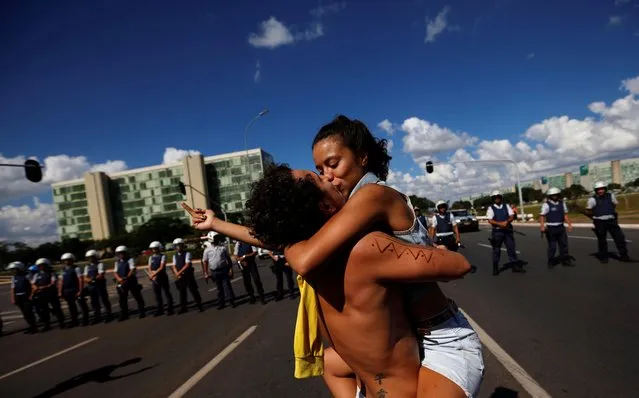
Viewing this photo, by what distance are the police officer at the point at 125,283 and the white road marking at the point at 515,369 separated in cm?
848

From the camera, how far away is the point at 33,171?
14.0 meters

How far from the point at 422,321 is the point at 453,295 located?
251 inches

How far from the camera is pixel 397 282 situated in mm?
1272

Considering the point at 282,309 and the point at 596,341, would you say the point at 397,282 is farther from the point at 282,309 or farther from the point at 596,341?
the point at 282,309

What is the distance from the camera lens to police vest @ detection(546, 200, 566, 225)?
8797mm

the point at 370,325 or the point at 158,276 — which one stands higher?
the point at 370,325

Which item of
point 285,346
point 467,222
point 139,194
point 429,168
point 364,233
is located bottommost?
point 467,222

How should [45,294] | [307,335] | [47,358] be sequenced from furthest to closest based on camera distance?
[45,294], [47,358], [307,335]

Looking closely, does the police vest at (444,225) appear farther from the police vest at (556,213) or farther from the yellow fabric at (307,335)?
the yellow fabric at (307,335)

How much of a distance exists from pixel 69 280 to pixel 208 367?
800 centimetres

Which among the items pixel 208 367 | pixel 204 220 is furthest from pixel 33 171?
pixel 204 220

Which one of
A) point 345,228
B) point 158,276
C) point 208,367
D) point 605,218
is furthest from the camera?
point 158,276

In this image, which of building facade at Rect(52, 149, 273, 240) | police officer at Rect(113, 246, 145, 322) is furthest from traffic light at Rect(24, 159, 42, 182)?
building facade at Rect(52, 149, 273, 240)

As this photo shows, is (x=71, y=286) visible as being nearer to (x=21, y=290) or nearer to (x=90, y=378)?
(x=21, y=290)
